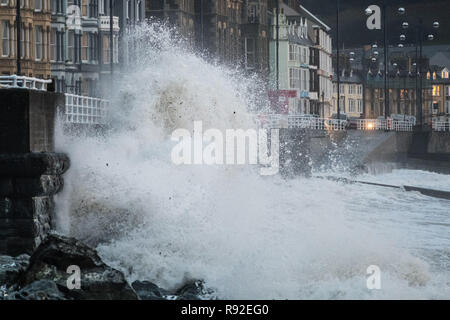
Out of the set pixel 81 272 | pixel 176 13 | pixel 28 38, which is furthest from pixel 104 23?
pixel 81 272

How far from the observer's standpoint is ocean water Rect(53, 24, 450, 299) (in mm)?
19125

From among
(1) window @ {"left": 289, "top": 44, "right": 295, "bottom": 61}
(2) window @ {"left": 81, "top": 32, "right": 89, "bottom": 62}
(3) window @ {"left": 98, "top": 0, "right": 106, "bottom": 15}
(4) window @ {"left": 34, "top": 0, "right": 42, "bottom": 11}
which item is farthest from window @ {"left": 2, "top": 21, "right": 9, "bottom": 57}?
(1) window @ {"left": 289, "top": 44, "right": 295, "bottom": 61}

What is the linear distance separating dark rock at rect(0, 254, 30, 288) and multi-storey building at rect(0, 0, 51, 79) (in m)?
32.3

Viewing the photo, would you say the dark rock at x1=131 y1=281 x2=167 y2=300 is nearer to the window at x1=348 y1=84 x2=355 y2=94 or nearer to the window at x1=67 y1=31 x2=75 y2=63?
the window at x1=67 y1=31 x2=75 y2=63

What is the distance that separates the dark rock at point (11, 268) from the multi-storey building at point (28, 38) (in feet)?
106

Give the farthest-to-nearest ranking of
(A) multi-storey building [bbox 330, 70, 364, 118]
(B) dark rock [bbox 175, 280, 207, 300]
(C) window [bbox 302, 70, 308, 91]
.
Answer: (A) multi-storey building [bbox 330, 70, 364, 118] < (C) window [bbox 302, 70, 308, 91] < (B) dark rock [bbox 175, 280, 207, 300]

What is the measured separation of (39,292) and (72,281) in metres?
1.11

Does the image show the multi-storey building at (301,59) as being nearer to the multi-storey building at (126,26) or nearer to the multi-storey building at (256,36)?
the multi-storey building at (256,36)

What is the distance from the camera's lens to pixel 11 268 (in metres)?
19.4

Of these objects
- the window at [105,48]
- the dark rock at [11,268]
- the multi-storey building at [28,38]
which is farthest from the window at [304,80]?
the dark rock at [11,268]

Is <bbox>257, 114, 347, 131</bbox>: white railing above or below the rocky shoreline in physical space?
above
